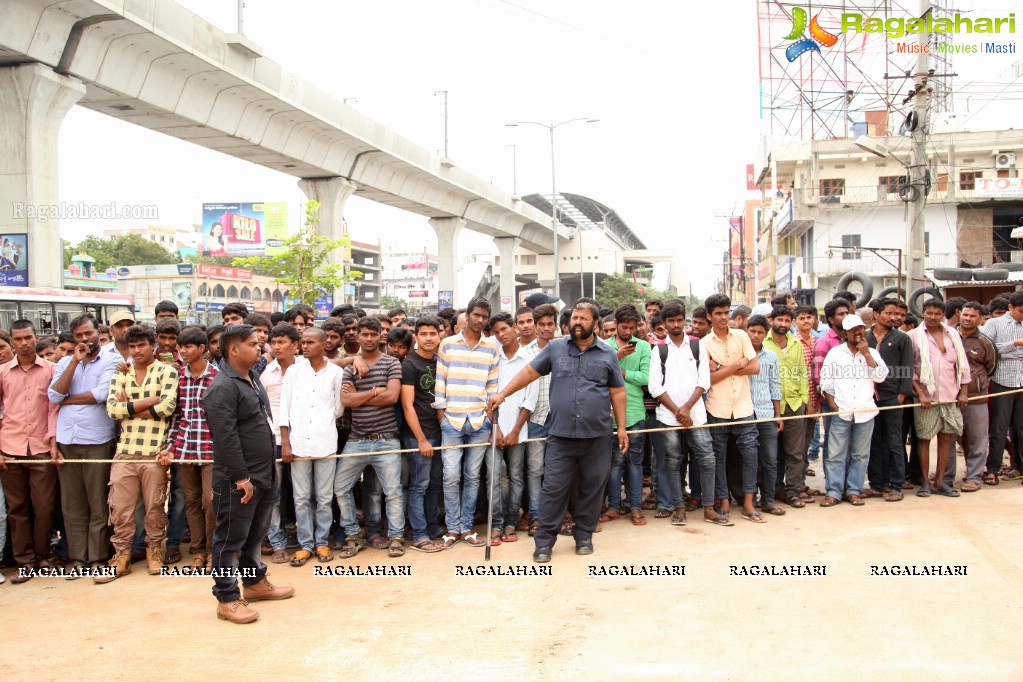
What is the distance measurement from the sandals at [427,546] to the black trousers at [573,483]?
85 centimetres

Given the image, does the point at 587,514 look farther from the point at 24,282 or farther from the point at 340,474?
the point at 24,282

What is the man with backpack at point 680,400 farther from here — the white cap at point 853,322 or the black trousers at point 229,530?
the black trousers at point 229,530

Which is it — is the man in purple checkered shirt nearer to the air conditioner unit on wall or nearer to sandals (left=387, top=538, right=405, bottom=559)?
sandals (left=387, top=538, right=405, bottom=559)

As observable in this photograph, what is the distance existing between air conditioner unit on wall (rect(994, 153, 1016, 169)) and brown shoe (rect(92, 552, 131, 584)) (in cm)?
4031

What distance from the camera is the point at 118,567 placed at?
591cm

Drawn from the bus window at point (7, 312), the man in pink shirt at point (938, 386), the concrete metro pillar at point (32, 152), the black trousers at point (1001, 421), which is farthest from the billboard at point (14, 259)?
the black trousers at point (1001, 421)

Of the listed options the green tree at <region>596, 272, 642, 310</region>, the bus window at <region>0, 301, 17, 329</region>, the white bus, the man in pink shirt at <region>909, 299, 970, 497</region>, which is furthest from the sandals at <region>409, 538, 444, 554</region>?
the green tree at <region>596, 272, 642, 310</region>

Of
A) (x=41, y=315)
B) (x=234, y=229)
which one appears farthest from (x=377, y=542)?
(x=234, y=229)

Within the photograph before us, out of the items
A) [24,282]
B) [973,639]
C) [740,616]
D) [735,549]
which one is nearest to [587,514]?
[735,549]

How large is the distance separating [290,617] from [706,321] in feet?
14.7

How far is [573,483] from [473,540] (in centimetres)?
97

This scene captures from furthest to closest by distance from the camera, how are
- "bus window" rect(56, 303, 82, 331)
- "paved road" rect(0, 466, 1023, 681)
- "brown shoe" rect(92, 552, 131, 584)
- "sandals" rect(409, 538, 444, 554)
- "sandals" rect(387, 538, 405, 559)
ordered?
1. "bus window" rect(56, 303, 82, 331)
2. "sandals" rect(409, 538, 444, 554)
3. "sandals" rect(387, 538, 405, 559)
4. "brown shoe" rect(92, 552, 131, 584)
5. "paved road" rect(0, 466, 1023, 681)

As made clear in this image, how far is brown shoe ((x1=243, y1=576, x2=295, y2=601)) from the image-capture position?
17.0ft

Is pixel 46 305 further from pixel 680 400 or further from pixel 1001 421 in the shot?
pixel 1001 421
